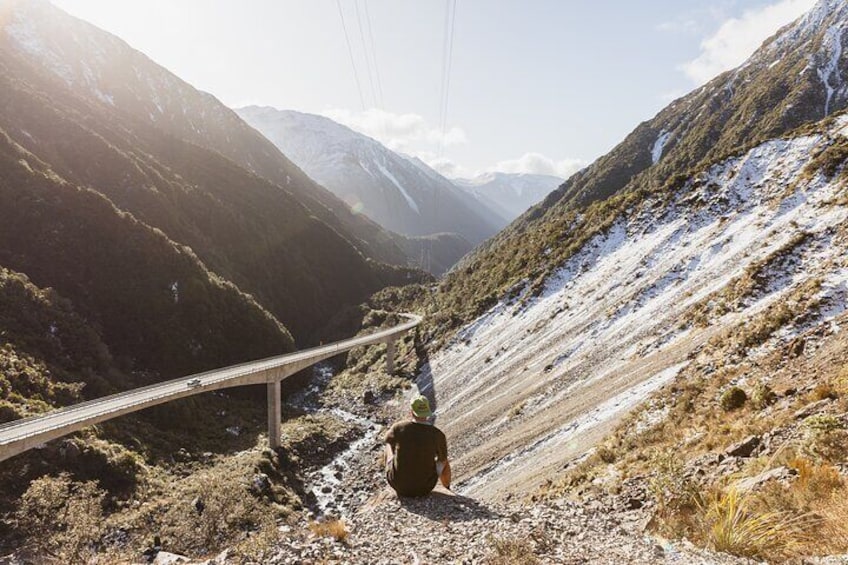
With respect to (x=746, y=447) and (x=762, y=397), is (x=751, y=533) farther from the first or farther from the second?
(x=762, y=397)

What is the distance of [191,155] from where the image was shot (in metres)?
129

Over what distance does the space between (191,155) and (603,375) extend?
133668mm

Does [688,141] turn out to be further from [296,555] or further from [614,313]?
[296,555]

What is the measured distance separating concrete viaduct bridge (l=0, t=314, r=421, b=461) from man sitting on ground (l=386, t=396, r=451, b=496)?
25.0 meters

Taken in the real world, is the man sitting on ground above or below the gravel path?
above

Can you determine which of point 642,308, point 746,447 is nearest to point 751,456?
point 746,447

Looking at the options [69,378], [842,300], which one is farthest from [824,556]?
[69,378]

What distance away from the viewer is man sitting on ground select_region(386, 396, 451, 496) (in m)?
10.9

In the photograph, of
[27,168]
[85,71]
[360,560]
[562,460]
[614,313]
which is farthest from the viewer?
[85,71]

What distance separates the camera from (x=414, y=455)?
1092 centimetres

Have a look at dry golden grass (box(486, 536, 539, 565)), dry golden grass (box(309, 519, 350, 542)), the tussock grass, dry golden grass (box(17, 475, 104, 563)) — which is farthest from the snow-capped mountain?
the tussock grass

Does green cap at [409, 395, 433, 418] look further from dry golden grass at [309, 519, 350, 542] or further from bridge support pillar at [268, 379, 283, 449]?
bridge support pillar at [268, 379, 283, 449]

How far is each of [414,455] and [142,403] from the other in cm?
2903

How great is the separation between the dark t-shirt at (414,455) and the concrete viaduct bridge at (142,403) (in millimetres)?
24968
